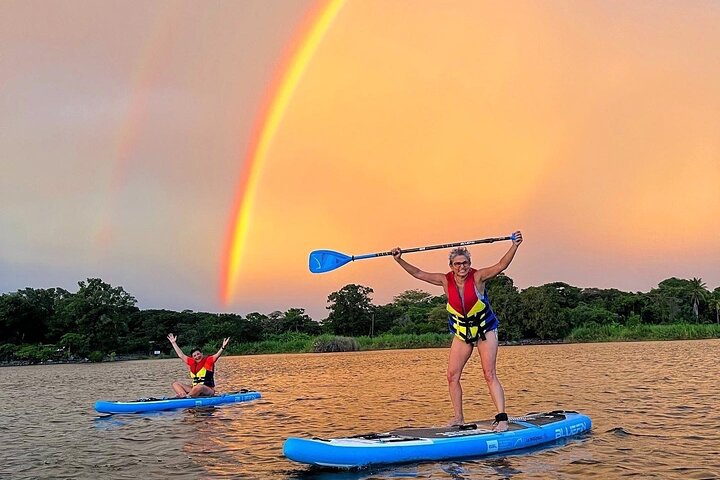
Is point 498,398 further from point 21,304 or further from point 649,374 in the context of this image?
point 21,304

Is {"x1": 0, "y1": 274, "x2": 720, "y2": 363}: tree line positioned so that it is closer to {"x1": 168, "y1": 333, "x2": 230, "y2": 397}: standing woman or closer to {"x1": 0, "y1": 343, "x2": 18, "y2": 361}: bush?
{"x1": 0, "y1": 343, "x2": 18, "y2": 361}: bush

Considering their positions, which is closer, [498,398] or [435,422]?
[498,398]

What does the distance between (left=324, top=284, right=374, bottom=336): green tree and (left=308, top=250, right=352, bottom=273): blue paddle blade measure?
77818 mm

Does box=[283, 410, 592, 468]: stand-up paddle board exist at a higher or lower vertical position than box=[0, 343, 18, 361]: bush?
lower

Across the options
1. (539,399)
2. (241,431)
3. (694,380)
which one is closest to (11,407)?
(241,431)

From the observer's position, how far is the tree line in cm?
7188

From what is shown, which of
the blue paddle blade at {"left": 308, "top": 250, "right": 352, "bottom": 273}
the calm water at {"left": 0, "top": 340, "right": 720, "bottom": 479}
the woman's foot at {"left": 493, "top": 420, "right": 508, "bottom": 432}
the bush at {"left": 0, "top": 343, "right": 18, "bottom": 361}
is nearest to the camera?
the calm water at {"left": 0, "top": 340, "right": 720, "bottom": 479}

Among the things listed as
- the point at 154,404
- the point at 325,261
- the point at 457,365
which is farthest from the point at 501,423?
the point at 154,404

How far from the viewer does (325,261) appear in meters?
12.6

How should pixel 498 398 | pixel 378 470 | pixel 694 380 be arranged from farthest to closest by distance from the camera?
pixel 694 380
pixel 498 398
pixel 378 470

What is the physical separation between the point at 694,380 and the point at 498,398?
13.8 metres

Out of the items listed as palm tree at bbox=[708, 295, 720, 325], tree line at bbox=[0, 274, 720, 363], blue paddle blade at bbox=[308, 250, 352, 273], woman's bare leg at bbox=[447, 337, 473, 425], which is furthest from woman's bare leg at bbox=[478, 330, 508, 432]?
palm tree at bbox=[708, 295, 720, 325]

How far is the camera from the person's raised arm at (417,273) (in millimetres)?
9688

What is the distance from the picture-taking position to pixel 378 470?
332 inches
